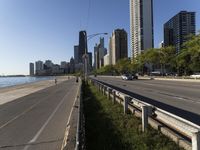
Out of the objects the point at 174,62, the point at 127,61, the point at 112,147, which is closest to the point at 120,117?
the point at 112,147

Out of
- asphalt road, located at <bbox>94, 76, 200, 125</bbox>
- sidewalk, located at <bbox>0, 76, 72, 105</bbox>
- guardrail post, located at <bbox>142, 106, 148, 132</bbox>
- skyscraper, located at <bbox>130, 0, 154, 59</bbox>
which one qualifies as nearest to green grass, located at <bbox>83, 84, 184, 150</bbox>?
guardrail post, located at <bbox>142, 106, 148, 132</bbox>

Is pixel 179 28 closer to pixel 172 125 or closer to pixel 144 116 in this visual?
pixel 144 116

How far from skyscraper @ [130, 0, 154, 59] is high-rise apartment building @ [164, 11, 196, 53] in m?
8.55

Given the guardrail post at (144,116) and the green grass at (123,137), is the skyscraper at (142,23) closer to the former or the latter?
the green grass at (123,137)

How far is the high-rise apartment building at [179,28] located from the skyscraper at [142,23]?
28.1ft

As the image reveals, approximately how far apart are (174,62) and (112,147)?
94.0 meters

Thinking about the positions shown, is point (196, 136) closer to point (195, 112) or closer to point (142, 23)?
point (195, 112)

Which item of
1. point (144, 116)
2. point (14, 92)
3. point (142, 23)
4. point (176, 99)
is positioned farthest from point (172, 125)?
point (142, 23)

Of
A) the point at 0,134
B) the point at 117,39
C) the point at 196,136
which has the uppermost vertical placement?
the point at 117,39

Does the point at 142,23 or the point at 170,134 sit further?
the point at 142,23

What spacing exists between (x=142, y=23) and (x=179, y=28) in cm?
1508

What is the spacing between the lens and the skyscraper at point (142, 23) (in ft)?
491

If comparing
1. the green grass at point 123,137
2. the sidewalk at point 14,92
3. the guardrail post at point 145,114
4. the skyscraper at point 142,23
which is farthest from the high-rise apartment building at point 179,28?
the guardrail post at point 145,114

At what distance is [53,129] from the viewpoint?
12.5 m
